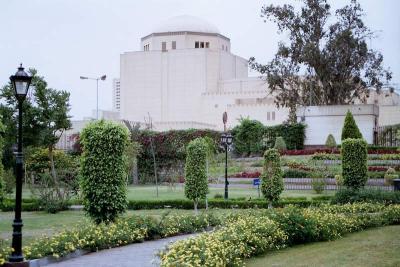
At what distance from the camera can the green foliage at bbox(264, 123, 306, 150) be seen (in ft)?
127

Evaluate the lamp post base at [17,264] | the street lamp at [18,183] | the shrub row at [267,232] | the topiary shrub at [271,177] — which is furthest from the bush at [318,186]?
the lamp post base at [17,264]

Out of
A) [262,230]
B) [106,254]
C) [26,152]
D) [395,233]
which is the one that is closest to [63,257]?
[106,254]

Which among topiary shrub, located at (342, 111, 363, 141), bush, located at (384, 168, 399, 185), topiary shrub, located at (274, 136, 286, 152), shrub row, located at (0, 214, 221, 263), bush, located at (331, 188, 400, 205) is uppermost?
topiary shrub, located at (342, 111, 363, 141)

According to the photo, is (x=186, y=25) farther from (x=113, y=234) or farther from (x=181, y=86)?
(x=113, y=234)

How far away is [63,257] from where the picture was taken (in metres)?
9.66

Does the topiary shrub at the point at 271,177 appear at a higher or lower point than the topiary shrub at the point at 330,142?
lower

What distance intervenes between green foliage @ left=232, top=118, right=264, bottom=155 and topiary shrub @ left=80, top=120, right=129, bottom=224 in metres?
26.1

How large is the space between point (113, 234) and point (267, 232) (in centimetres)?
290

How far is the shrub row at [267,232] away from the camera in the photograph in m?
8.49

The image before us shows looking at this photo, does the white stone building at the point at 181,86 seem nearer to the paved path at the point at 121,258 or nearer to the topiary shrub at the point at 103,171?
the topiary shrub at the point at 103,171

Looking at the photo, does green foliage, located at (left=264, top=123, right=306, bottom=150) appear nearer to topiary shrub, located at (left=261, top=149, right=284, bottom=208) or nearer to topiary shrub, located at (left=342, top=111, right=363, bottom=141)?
topiary shrub, located at (left=342, top=111, right=363, bottom=141)

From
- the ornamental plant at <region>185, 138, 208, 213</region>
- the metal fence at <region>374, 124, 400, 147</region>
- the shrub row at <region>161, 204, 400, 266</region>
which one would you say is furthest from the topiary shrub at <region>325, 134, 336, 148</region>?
the shrub row at <region>161, 204, 400, 266</region>

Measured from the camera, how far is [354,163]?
1967 centimetres

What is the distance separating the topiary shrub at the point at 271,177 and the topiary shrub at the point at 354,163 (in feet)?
12.1
